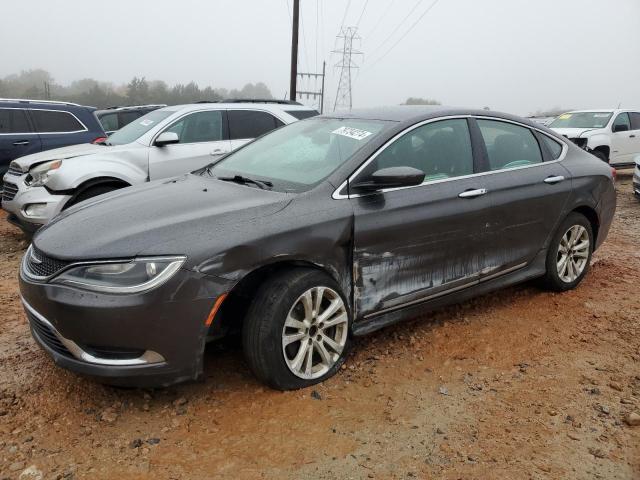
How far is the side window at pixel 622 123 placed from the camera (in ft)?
42.1

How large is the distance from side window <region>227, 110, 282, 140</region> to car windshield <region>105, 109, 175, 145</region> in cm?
79

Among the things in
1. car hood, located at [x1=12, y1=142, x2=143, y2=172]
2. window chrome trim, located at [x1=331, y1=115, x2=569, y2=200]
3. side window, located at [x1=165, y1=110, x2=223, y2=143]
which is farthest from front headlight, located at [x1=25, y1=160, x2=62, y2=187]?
window chrome trim, located at [x1=331, y1=115, x2=569, y2=200]

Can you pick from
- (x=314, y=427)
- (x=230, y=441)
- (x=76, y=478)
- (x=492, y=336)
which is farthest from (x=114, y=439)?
(x=492, y=336)

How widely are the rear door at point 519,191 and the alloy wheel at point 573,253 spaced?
0.28 meters

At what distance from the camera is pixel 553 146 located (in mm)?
4574

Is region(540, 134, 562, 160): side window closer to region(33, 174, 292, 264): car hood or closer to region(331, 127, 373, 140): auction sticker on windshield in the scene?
region(331, 127, 373, 140): auction sticker on windshield

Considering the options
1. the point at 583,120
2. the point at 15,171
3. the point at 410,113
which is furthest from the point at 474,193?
the point at 583,120

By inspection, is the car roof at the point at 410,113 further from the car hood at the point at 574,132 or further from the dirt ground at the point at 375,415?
the car hood at the point at 574,132

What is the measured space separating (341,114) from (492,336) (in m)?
1.98

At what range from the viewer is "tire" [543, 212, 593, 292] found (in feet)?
14.7

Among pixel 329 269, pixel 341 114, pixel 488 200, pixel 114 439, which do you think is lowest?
pixel 114 439

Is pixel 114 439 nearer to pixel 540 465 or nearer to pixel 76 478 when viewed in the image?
pixel 76 478

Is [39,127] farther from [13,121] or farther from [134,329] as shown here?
[134,329]

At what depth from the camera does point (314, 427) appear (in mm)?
2791
